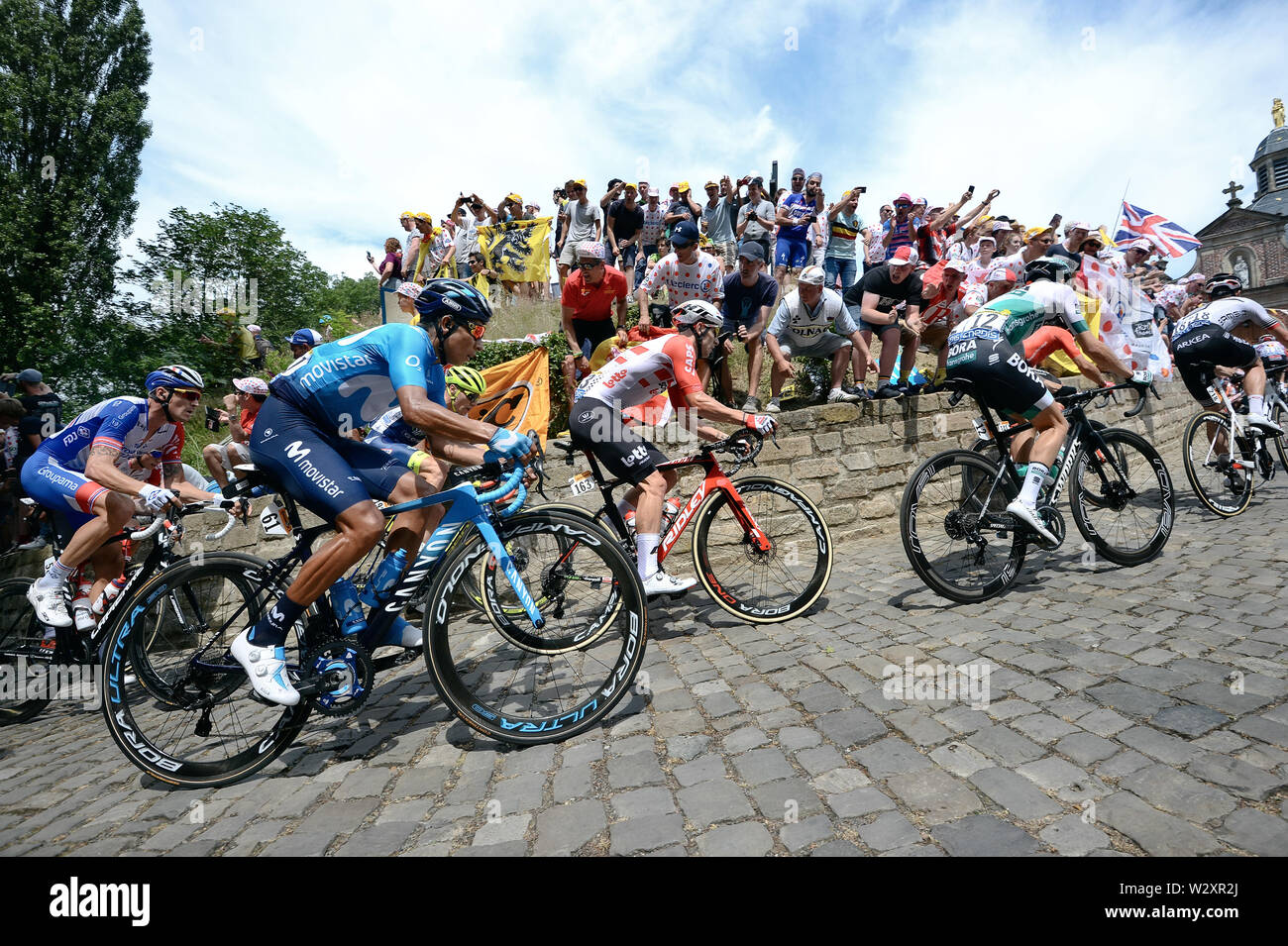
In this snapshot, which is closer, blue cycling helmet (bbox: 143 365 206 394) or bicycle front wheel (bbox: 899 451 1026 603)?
bicycle front wheel (bbox: 899 451 1026 603)

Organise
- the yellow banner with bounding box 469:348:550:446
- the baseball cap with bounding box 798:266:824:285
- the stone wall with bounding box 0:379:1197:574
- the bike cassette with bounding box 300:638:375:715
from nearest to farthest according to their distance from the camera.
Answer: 1. the bike cassette with bounding box 300:638:375:715
2. the yellow banner with bounding box 469:348:550:446
3. the stone wall with bounding box 0:379:1197:574
4. the baseball cap with bounding box 798:266:824:285

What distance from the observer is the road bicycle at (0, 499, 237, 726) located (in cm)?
472

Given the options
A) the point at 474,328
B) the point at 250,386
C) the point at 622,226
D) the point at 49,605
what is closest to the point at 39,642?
the point at 49,605

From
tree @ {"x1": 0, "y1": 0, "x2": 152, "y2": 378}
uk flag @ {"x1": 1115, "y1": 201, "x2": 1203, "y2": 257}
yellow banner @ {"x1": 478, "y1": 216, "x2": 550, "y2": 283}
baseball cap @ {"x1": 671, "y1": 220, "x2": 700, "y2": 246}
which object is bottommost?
baseball cap @ {"x1": 671, "y1": 220, "x2": 700, "y2": 246}

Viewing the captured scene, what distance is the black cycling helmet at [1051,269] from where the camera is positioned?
5180 mm

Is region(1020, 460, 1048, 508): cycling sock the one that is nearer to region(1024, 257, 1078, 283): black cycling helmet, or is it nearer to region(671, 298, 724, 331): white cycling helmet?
region(1024, 257, 1078, 283): black cycling helmet

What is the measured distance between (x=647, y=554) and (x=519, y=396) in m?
3.29

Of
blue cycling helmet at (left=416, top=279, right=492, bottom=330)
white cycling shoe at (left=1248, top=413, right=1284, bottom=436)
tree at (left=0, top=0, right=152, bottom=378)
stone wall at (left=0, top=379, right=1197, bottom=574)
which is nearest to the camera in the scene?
blue cycling helmet at (left=416, top=279, right=492, bottom=330)

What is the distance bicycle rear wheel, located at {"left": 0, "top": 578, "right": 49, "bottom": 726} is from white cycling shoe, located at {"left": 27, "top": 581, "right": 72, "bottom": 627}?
16cm

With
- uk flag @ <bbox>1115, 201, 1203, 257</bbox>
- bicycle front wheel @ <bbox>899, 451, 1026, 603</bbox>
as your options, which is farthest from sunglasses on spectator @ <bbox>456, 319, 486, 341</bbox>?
uk flag @ <bbox>1115, 201, 1203, 257</bbox>

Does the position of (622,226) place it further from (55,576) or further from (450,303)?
(55,576)

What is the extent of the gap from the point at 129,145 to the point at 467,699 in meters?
33.8

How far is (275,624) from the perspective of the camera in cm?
318

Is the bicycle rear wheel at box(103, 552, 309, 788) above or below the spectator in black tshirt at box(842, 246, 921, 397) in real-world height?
below
